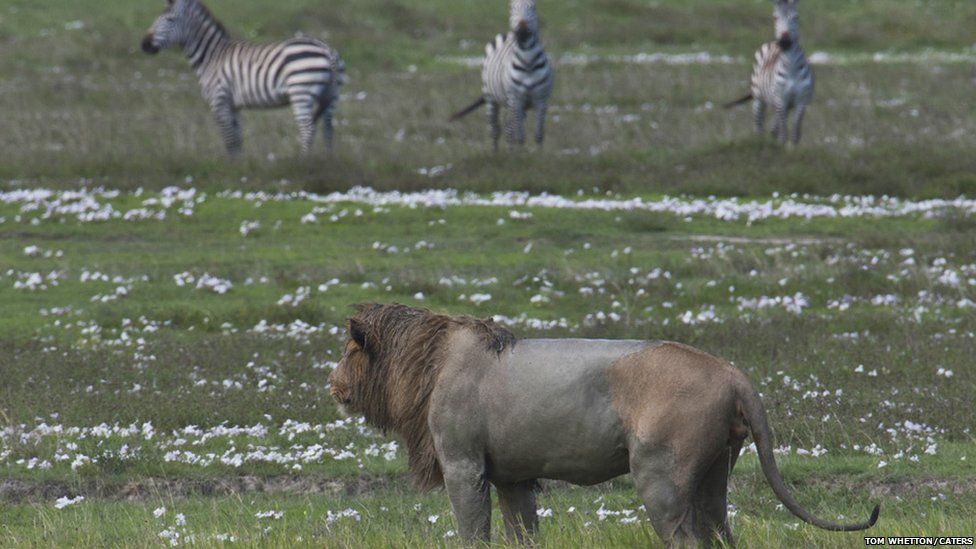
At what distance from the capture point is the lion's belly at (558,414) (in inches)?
295

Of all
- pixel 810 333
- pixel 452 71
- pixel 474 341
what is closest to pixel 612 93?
pixel 452 71

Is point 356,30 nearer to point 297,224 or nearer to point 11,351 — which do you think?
point 297,224

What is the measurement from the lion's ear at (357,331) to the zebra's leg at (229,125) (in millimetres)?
19567

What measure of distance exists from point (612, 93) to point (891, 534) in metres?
30.4

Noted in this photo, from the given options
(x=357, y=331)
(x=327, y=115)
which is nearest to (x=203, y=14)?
(x=327, y=115)

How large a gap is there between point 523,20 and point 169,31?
7251 millimetres

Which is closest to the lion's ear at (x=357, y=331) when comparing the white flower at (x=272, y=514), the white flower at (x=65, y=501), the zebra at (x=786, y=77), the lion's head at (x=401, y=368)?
the lion's head at (x=401, y=368)

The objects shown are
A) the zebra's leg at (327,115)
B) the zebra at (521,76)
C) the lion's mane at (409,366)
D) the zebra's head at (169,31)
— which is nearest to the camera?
the lion's mane at (409,366)

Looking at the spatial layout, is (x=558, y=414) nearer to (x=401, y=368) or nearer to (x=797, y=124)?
(x=401, y=368)

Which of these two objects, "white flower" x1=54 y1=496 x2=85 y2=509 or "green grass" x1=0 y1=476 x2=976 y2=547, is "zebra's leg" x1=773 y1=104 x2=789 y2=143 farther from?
"white flower" x1=54 y1=496 x2=85 y2=509

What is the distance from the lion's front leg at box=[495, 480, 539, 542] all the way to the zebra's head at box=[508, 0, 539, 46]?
2107 cm

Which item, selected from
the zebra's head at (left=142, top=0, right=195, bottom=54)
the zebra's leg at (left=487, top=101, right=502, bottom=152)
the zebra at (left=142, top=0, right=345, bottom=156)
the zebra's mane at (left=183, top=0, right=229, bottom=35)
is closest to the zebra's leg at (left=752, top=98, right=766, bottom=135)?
the zebra's leg at (left=487, top=101, right=502, bottom=152)

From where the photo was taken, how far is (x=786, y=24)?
28969 millimetres

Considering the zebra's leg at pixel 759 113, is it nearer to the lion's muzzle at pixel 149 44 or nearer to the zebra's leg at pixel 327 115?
the zebra's leg at pixel 327 115
